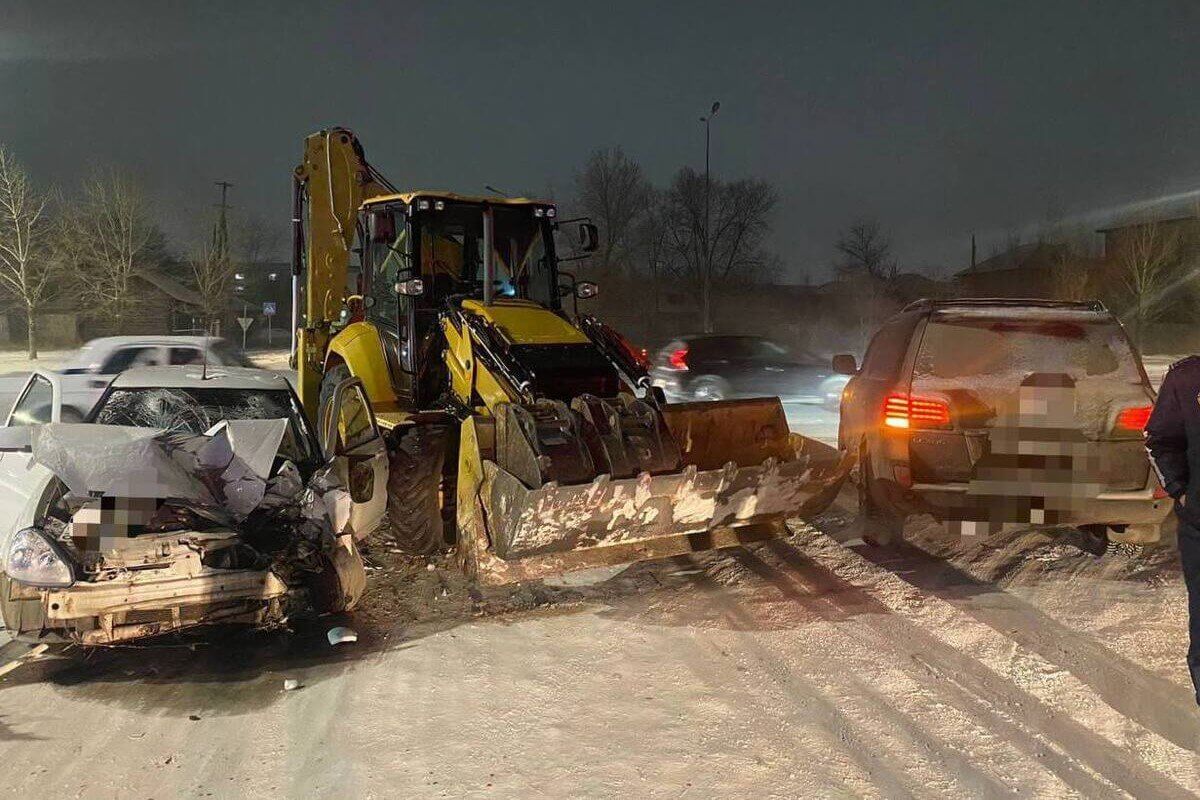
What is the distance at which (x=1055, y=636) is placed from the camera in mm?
4883

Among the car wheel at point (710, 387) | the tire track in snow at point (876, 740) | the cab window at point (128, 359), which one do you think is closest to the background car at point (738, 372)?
the car wheel at point (710, 387)

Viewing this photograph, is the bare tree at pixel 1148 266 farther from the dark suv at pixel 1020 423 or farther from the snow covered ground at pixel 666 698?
the snow covered ground at pixel 666 698

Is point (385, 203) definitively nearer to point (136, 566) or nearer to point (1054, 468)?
point (136, 566)

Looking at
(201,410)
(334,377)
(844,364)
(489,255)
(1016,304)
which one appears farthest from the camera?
(334,377)

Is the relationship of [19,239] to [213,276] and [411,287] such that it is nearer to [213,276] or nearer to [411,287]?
[213,276]

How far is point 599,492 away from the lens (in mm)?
5160

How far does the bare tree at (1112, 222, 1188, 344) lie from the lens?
3847 centimetres

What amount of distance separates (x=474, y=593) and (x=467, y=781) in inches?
98.4

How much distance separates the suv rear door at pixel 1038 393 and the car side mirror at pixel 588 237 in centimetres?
316

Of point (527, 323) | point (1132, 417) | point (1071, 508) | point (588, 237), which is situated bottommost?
point (1071, 508)

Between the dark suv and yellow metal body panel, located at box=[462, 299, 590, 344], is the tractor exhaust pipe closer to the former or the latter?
yellow metal body panel, located at box=[462, 299, 590, 344]

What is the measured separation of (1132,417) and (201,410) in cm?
651

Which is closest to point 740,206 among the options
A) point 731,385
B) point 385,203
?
point 731,385

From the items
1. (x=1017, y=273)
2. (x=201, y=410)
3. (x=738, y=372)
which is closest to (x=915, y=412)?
(x=201, y=410)
